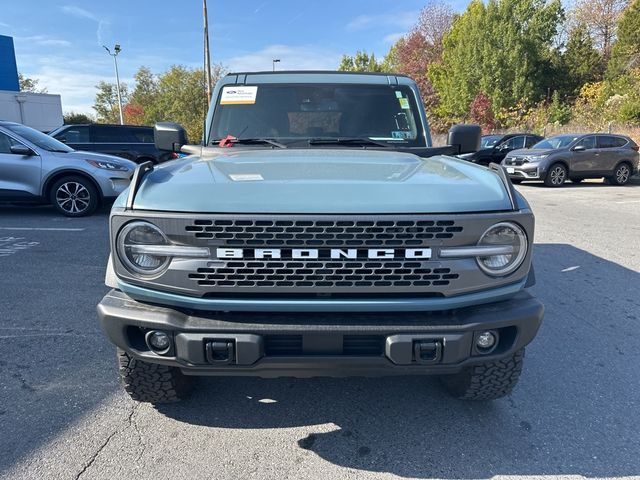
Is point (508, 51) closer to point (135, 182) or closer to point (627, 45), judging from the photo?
point (627, 45)

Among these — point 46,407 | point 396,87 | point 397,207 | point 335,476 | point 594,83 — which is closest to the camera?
point 397,207

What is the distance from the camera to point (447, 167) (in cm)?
262

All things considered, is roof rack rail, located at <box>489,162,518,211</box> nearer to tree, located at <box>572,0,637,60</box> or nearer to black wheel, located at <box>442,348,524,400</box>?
black wheel, located at <box>442,348,524,400</box>

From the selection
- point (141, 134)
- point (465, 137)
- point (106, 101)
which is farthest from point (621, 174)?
point (106, 101)

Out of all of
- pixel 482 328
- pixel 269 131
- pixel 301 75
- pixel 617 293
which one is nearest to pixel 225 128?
pixel 269 131

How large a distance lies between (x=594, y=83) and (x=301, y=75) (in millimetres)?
36533

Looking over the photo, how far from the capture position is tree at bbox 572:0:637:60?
36.6 metres

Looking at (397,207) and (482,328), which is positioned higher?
(397,207)

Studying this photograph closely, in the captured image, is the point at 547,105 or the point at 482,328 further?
the point at 547,105

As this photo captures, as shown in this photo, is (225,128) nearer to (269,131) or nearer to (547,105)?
(269,131)

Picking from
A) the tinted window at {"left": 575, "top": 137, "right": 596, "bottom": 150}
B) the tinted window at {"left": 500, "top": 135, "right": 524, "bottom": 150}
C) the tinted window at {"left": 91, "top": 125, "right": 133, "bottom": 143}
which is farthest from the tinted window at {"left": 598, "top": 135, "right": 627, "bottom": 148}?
the tinted window at {"left": 91, "top": 125, "right": 133, "bottom": 143}

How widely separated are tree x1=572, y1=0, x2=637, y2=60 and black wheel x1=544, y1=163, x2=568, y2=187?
2932cm

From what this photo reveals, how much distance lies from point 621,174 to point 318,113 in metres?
14.5

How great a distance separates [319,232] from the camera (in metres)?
1.91
